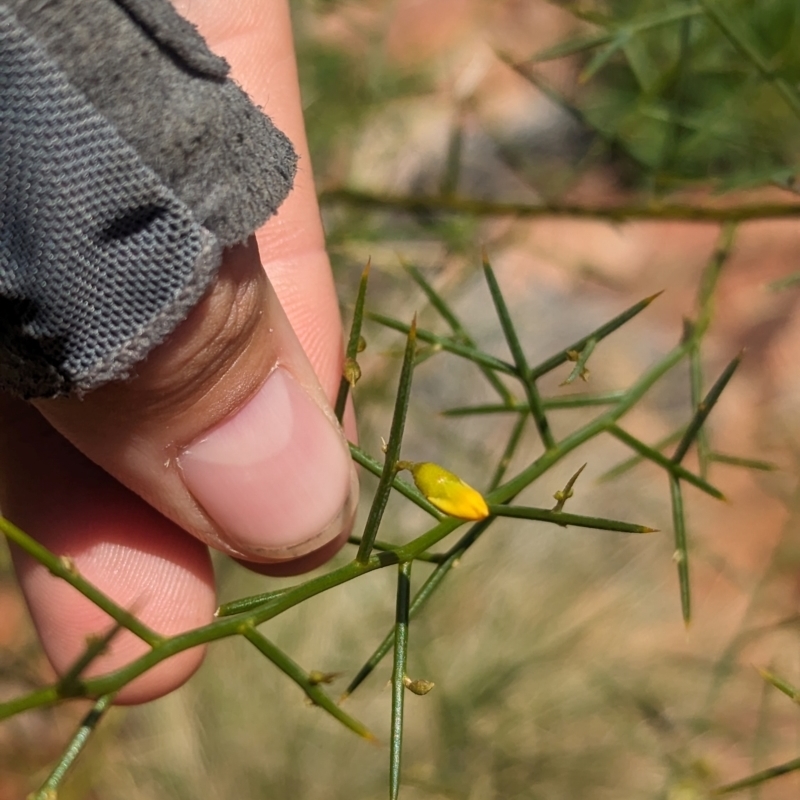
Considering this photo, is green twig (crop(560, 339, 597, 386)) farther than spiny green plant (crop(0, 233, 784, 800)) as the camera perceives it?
Yes

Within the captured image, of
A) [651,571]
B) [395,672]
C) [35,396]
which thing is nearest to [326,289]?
[35,396]

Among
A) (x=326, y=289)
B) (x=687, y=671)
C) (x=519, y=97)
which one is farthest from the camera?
(x=519, y=97)

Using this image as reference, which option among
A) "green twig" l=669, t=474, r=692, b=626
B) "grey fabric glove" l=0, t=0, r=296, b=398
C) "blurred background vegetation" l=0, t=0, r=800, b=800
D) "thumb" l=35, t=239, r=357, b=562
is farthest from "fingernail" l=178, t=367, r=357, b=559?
"blurred background vegetation" l=0, t=0, r=800, b=800

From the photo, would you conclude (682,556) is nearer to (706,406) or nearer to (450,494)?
(706,406)

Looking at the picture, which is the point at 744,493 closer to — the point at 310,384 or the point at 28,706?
the point at 310,384

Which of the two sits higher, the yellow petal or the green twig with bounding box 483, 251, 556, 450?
Answer: the yellow petal

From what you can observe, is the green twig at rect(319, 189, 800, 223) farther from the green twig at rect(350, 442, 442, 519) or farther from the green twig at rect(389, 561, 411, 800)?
the green twig at rect(389, 561, 411, 800)

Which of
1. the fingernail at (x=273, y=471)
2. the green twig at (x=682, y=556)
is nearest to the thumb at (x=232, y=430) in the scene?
the fingernail at (x=273, y=471)
